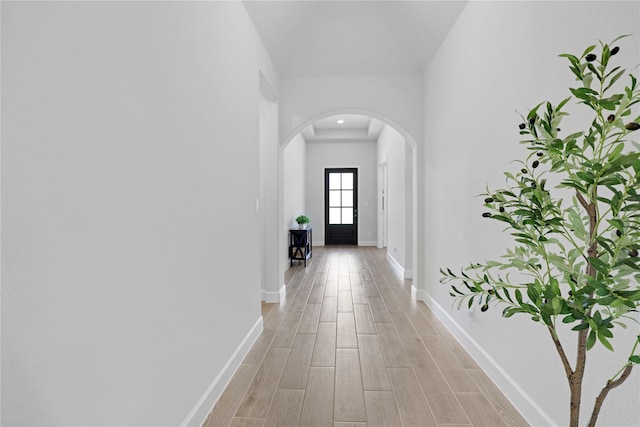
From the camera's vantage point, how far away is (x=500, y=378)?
79.3 inches

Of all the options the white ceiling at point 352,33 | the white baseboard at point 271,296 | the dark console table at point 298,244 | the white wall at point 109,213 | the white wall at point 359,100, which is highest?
the white ceiling at point 352,33

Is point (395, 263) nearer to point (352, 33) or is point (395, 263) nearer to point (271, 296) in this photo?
point (271, 296)

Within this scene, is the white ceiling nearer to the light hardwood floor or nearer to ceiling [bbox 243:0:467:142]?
ceiling [bbox 243:0:467:142]

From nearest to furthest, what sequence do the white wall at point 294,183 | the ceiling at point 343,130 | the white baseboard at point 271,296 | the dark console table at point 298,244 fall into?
the white baseboard at point 271,296 < the white wall at point 294,183 < the dark console table at point 298,244 < the ceiling at point 343,130

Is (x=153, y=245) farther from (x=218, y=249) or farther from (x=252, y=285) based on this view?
(x=252, y=285)

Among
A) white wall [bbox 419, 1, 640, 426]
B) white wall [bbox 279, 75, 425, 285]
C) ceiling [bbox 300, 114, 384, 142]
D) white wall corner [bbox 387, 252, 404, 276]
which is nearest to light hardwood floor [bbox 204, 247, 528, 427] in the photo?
white wall [bbox 419, 1, 640, 426]

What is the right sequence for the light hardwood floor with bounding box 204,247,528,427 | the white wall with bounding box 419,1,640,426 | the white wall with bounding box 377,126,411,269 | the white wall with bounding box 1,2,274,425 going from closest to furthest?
the white wall with bounding box 1,2,274,425, the white wall with bounding box 419,1,640,426, the light hardwood floor with bounding box 204,247,528,427, the white wall with bounding box 377,126,411,269

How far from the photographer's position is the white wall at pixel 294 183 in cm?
606

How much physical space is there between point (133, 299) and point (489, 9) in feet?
8.69

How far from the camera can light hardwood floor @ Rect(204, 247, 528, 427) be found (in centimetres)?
176

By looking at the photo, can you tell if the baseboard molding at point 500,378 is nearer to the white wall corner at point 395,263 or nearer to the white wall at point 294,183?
the white wall corner at point 395,263

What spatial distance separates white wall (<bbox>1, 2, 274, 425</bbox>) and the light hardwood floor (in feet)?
1.13

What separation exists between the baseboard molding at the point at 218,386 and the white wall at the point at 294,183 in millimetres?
3010

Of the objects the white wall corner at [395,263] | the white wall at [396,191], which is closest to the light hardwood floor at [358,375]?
the white wall corner at [395,263]
